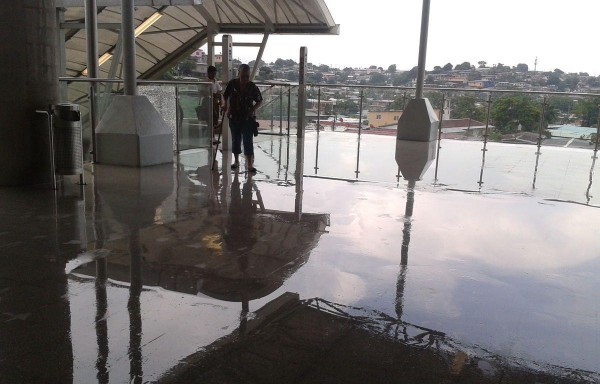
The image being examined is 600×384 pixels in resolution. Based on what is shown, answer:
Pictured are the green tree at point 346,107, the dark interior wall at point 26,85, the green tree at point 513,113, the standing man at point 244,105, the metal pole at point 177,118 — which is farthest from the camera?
the green tree at point 346,107

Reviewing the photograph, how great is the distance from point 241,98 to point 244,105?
0.12m

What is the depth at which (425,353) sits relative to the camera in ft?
9.69

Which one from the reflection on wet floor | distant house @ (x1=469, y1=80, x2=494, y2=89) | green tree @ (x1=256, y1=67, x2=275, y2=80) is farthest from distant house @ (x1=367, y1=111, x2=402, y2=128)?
the reflection on wet floor

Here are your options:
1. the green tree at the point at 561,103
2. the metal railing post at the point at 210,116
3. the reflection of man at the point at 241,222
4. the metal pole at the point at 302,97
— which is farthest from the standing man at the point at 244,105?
the green tree at the point at 561,103

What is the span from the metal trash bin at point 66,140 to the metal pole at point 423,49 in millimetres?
8070

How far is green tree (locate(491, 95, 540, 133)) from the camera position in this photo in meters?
12.9

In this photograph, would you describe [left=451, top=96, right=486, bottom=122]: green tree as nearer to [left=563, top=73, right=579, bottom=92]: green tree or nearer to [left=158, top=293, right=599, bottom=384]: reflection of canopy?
[left=563, top=73, right=579, bottom=92]: green tree

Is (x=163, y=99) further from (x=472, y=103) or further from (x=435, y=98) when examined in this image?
(x=472, y=103)

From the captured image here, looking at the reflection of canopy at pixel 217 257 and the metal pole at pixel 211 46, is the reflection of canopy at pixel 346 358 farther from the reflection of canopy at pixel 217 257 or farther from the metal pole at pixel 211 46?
the metal pole at pixel 211 46

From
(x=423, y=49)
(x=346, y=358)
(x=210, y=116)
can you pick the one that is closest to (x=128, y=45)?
(x=210, y=116)

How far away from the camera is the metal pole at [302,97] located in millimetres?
12442

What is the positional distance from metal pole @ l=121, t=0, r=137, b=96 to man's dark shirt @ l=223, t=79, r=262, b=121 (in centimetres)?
150

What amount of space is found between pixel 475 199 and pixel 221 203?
320cm

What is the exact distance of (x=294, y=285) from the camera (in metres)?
3.85
